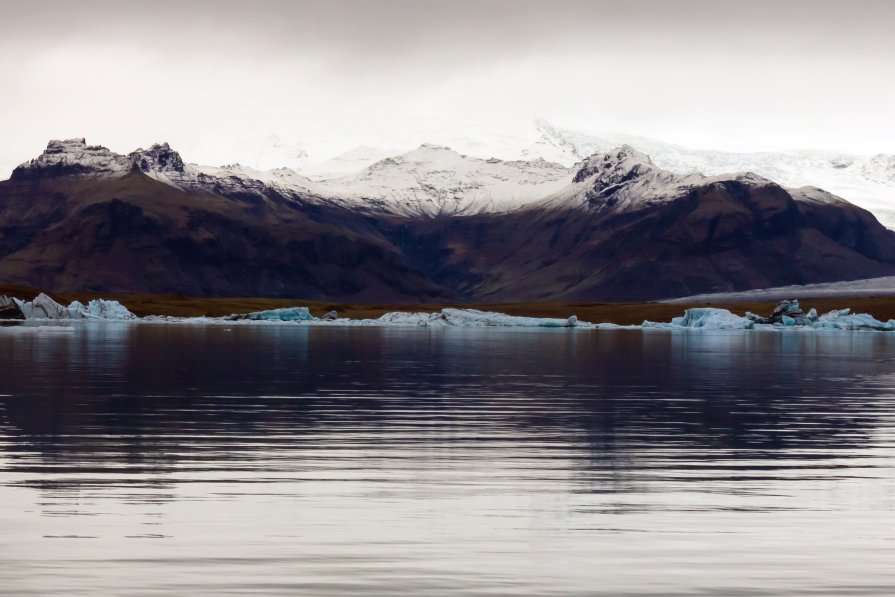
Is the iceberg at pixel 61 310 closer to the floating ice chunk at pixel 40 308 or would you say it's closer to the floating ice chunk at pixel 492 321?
the floating ice chunk at pixel 40 308

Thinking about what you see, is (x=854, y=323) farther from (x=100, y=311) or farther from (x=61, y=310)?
(x=61, y=310)

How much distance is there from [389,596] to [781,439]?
19.9 metres

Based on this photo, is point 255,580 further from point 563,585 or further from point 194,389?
point 194,389

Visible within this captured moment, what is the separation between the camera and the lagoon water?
1636 centimetres

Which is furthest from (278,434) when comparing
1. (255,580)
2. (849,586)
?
(849,586)

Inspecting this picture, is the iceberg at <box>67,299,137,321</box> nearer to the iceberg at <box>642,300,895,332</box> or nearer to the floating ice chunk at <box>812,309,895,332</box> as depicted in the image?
the iceberg at <box>642,300,895,332</box>

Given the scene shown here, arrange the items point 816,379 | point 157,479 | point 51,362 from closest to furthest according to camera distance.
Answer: point 157,479 < point 816,379 < point 51,362

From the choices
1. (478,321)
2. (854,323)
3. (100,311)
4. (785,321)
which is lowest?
(478,321)

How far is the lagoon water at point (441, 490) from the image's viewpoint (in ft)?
53.7

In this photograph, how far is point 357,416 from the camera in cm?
3762

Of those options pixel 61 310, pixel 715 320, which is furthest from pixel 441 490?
pixel 61 310

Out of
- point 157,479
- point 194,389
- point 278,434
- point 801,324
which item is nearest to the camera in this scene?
point 157,479

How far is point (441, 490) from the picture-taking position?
23047 mm

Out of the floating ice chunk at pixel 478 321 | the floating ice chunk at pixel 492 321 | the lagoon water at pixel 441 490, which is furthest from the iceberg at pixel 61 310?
the lagoon water at pixel 441 490
